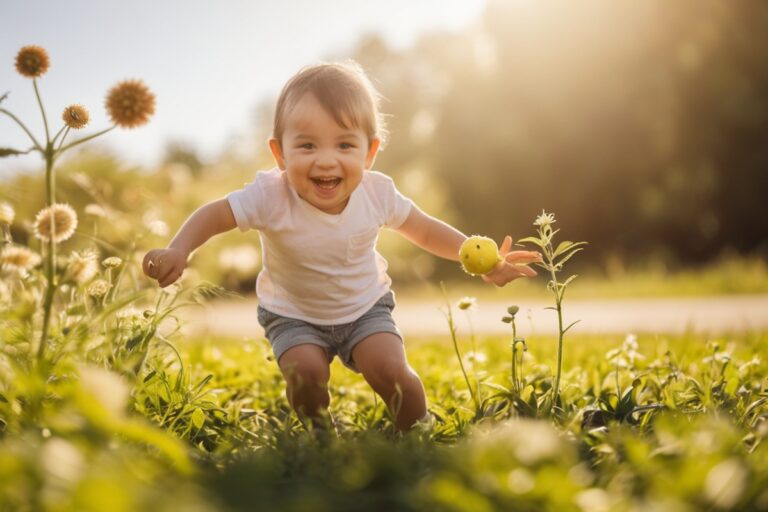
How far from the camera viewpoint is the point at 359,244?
2844mm

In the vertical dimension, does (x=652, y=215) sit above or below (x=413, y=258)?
above

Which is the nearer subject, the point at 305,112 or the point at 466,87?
the point at 305,112

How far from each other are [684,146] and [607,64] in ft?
7.67

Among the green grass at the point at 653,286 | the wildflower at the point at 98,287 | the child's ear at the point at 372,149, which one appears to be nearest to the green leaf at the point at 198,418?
the wildflower at the point at 98,287

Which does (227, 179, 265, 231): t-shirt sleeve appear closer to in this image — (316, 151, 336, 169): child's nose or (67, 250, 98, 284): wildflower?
(316, 151, 336, 169): child's nose

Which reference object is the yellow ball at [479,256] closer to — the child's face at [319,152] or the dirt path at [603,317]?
the child's face at [319,152]

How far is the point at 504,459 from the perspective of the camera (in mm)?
1229

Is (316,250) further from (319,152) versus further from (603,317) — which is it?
(603,317)

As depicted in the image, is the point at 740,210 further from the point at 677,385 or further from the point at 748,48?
the point at 677,385

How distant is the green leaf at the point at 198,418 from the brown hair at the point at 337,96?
1.12 m

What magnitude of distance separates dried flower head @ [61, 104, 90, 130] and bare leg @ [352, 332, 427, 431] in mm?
1278

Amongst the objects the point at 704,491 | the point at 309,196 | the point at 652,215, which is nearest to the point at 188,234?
the point at 309,196

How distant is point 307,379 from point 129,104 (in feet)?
3.78

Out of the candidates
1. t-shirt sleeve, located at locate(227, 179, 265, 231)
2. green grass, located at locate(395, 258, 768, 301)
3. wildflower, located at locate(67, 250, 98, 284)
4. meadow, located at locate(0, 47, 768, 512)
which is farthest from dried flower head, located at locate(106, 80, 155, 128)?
green grass, located at locate(395, 258, 768, 301)
